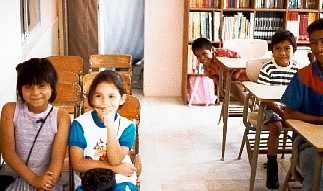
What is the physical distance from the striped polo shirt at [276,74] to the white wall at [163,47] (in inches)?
96.4

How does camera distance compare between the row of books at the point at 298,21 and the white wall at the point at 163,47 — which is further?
the white wall at the point at 163,47

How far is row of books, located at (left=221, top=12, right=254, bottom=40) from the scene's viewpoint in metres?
5.74

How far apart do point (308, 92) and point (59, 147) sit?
1.42 meters

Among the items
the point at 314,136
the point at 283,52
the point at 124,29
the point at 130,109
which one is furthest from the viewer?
the point at 124,29

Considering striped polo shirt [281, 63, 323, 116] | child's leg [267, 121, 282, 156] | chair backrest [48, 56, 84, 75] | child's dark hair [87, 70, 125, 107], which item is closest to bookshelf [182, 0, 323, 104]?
chair backrest [48, 56, 84, 75]

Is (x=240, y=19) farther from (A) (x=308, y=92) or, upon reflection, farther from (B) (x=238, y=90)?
(A) (x=308, y=92)

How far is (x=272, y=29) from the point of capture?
19.4ft

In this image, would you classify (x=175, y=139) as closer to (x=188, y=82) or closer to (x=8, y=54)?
(x=188, y=82)

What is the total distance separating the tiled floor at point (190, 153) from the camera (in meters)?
3.61

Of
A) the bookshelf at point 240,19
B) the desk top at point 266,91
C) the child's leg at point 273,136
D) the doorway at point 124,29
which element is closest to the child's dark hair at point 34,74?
the desk top at point 266,91

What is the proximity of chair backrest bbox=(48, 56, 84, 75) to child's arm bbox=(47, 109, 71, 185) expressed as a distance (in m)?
1.69

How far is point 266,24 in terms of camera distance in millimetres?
5863

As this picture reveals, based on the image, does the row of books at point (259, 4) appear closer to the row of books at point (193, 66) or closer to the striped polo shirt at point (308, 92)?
the row of books at point (193, 66)

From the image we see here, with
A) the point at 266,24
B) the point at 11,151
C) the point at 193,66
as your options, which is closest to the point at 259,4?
the point at 266,24
